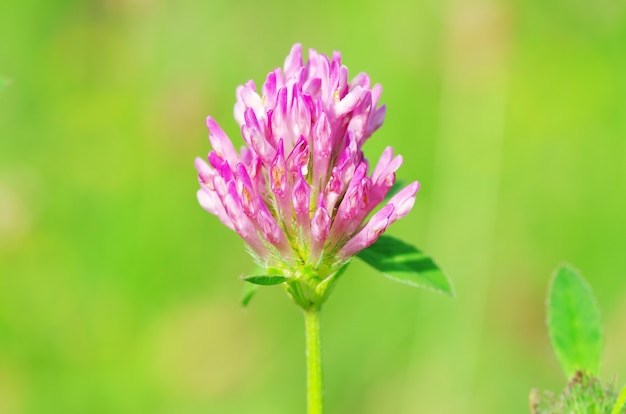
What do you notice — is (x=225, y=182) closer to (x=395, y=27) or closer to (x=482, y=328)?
(x=482, y=328)

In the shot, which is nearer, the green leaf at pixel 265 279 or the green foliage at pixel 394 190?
the green leaf at pixel 265 279

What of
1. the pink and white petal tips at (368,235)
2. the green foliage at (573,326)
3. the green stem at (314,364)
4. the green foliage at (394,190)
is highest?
the green foliage at (394,190)

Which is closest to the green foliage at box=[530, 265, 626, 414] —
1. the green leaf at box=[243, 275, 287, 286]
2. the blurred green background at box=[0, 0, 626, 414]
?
the green leaf at box=[243, 275, 287, 286]

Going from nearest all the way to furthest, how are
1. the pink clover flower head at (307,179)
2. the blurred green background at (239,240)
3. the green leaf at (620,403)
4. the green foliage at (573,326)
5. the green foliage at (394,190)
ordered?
the green leaf at (620,403) < the pink clover flower head at (307,179) < the green foliage at (573,326) < the green foliage at (394,190) < the blurred green background at (239,240)

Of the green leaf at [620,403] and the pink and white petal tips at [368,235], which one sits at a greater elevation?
the pink and white petal tips at [368,235]

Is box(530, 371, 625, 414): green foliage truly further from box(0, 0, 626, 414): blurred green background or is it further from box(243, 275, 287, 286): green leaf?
box(0, 0, 626, 414): blurred green background

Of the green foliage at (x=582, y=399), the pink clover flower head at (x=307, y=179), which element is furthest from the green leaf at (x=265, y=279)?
the green foliage at (x=582, y=399)

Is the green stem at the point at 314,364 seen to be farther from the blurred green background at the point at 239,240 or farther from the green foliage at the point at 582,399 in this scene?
the blurred green background at the point at 239,240
